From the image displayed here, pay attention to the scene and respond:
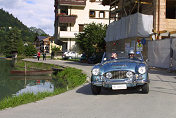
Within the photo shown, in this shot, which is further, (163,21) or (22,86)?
(163,21)

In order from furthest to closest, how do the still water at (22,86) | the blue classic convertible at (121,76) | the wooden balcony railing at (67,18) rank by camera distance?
1. the wooden balcony railing at (67,18)
2. the still water at (22,86)
3. the blue classic convertible at (121,76)

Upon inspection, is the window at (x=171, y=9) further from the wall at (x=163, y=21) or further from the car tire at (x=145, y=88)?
the car tire at (x=145, y=88)

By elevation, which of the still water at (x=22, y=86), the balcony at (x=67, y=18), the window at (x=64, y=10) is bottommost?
the still water at (x=22, y=86)

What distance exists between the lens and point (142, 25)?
20.8m

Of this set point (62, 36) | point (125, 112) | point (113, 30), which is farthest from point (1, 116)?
point (62, 36)

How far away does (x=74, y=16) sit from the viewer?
5053cm

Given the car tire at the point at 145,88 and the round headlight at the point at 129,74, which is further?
the car tire at the point at 145,88

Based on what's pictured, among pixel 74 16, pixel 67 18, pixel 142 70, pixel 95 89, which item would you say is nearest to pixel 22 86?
pixel 95 89

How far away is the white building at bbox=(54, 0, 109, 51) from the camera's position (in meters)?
49.7

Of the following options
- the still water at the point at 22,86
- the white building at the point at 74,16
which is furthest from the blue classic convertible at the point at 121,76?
the white building at the point at 74,16

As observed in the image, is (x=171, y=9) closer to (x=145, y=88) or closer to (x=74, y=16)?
(x=145, y=88)

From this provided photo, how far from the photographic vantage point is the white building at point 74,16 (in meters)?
49.7

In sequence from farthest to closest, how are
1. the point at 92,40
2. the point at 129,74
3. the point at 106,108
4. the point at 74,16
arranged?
the point at 74,16
the point at 92,40
the point at 129,74
the point at 106,108

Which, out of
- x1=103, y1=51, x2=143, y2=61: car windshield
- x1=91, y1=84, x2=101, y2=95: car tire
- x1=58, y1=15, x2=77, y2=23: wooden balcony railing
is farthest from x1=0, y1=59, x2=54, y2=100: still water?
x1=58, y1=15, x2=77, y2=23: wooden balcony railing
